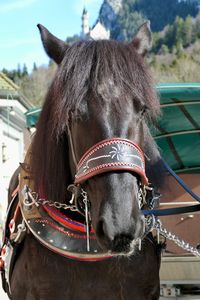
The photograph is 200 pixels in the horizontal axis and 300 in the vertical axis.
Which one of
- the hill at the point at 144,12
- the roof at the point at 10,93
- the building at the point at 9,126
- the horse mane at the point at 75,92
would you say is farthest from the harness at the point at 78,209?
the hill at the point at 144,12

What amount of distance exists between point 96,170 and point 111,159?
0.28 feet

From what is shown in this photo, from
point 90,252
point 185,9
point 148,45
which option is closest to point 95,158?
point 90,252

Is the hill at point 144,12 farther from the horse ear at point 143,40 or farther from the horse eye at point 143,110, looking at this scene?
the horse eye at point 143,110

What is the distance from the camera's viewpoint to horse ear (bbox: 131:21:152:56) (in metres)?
3.05

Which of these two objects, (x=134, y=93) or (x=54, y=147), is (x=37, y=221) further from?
(x=134, y=93)

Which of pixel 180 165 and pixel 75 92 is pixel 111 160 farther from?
pixel 180 165

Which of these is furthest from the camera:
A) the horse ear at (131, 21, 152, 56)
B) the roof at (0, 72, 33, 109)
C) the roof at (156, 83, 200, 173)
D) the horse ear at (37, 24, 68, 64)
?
the roof at (0, 72, 33, 109)

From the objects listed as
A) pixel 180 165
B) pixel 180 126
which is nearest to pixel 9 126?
pixel 180 165

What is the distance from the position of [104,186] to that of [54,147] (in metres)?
0.60

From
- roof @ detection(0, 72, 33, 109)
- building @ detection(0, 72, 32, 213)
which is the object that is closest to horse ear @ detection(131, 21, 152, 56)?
building @ detection(0, 72, 32, 213)

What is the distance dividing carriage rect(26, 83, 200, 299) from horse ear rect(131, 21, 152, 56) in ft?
2.60

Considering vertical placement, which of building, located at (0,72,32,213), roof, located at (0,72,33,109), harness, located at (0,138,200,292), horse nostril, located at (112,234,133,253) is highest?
roof, located at (0,72,33,109)

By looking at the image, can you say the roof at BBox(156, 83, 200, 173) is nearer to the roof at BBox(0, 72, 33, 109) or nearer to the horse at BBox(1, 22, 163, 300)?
the horse at BBox(1, 22, 163, 300)

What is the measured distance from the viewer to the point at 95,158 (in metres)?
2.46
